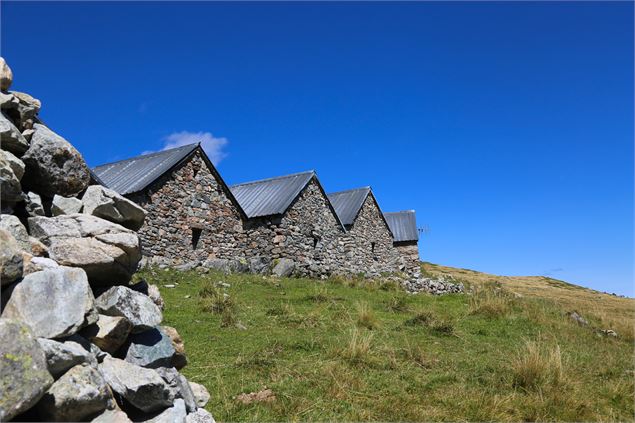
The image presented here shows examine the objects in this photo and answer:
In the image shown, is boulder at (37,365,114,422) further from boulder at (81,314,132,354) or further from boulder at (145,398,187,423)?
boulder at (145,398,187,423)

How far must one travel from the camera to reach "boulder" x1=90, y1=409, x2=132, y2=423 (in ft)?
10.0

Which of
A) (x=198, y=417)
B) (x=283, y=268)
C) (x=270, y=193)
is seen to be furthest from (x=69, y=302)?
(x=270, y=193)

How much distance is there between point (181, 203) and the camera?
20938mm

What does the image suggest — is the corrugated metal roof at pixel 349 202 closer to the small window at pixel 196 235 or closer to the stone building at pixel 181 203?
the stone building at pixel 181 203

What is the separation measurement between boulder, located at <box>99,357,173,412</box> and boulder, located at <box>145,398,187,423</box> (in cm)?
7

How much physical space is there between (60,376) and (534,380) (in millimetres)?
6606

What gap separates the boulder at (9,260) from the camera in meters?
2.90

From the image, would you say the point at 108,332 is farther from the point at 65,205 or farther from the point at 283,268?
the point at 283,268

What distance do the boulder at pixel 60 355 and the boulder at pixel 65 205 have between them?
1415mm

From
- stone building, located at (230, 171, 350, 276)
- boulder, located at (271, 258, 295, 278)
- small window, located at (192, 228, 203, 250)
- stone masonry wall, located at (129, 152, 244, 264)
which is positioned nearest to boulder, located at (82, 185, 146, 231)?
stone masonry wall, located at (129, 152, 244, 264)

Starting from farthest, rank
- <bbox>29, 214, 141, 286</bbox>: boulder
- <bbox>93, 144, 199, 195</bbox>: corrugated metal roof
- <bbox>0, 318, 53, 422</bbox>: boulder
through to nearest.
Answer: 1. <bbox>93, 144, 199, 195</bbox>: corrugated metal roof
2. <bbox>29, 214, 141, 286</bbox>: boulder
3. <bbox>0, 318, 53, 422</bbox>: boulder

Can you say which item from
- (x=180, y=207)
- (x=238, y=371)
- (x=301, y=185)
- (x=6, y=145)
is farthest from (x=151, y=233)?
(x=6, y=145)

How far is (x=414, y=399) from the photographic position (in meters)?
6.33

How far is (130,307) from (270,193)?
77.8 ft
